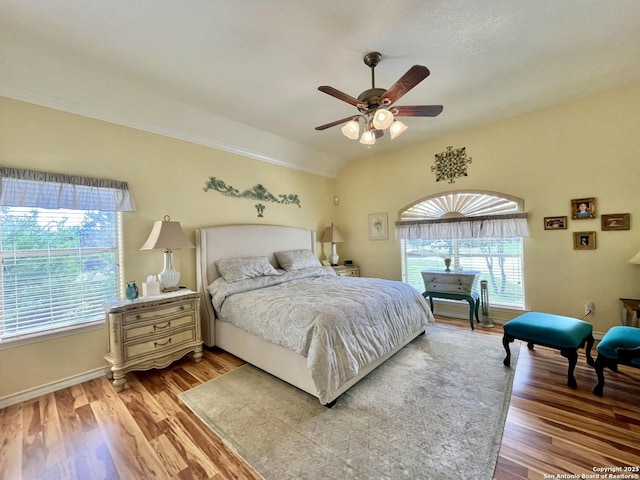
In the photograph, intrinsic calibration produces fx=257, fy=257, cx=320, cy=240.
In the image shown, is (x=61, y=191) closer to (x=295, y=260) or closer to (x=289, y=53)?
(x=289, y=53)

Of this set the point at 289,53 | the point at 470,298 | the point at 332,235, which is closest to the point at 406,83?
the point at 289,53

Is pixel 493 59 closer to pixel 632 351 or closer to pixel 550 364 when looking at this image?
pixel 632 351

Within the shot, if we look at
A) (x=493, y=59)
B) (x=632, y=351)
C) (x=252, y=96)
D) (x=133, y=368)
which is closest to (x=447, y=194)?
(x=493, y=59)

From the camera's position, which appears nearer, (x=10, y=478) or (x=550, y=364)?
(x=10, y=478)

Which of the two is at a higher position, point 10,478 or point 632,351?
point 632,351

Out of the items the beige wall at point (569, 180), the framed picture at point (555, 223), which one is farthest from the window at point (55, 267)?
the framed picture at point (555, 223)

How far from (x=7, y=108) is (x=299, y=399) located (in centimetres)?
356

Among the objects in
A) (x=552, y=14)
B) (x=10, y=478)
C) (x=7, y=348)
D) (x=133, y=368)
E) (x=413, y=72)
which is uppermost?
(x=552, y=14)

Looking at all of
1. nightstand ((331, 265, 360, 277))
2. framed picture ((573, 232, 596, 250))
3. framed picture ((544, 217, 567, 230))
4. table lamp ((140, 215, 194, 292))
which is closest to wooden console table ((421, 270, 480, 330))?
framed picture ((544, 217, 567, 230))

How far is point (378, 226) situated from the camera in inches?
198

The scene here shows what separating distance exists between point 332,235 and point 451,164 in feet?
7.97

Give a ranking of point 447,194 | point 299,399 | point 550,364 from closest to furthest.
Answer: point 299,399
point 550,364
point 447,194

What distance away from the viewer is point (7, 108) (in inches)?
88.3

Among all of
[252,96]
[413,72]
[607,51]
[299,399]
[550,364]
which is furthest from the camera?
[252,96]
